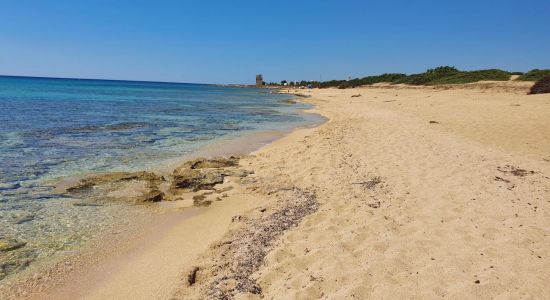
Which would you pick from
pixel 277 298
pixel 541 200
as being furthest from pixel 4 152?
pixel 541 200

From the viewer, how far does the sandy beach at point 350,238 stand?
3664 mm

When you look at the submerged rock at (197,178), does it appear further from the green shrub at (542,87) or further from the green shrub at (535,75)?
the green shrub at (535,75)

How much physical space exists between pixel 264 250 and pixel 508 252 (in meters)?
2.67

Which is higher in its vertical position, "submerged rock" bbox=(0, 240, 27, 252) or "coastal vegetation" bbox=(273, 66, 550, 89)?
"coastal vegetation" bbox=(273, 66, 550, 89)

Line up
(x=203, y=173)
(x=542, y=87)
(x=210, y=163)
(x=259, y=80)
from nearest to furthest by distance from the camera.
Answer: (x=203, y=173) → (x=210, y=163) → (x=542, y=87) → (x=259, y=80)

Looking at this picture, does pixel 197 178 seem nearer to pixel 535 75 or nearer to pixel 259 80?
pixel 535 75

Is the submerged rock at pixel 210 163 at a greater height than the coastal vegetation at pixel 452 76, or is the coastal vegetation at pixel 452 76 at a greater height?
the coastal vegetation at pixel 452 76

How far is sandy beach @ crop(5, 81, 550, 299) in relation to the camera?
366 centimetres

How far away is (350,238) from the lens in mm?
4629

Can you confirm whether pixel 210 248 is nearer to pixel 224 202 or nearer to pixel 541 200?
pixel 224 202

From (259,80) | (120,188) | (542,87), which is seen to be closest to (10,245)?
(120,188)

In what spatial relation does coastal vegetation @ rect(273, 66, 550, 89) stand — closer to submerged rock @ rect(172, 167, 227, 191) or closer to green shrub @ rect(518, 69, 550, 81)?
green shrub @ rect(518, 69, 550, 81)

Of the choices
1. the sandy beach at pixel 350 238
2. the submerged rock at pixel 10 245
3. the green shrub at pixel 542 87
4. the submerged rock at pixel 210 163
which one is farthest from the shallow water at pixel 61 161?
the green shrub at pixel 542 87

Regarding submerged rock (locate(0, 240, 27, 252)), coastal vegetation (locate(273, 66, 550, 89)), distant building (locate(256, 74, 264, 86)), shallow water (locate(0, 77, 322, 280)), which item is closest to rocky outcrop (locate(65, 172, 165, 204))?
shallow water (locate(0, 77, 322, 280))
